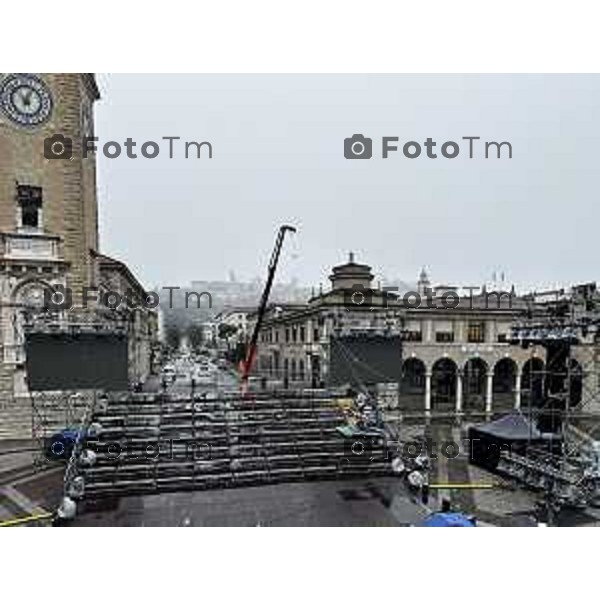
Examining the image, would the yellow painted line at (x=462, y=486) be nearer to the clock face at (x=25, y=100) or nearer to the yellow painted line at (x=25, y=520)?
the yellow painted line at (x=25, y=520)

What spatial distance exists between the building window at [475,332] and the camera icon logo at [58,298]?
24.5 metres

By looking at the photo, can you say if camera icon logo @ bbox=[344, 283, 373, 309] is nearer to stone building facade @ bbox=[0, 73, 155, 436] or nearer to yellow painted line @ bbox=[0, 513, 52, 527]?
stone building facade @ bbox=[0, 73, 155, 436]

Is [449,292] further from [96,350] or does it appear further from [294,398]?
[96,350]

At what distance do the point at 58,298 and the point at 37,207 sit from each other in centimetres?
438

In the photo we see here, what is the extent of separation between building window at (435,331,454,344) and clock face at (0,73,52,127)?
2552 cm

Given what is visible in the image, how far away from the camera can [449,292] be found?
1332 inches

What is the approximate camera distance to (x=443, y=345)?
34.9 meters

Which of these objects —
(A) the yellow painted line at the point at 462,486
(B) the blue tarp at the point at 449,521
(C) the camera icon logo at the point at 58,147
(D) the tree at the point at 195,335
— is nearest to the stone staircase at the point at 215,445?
(A) the yellow painted line at the point at 462,486

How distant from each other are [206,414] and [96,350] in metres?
5.21

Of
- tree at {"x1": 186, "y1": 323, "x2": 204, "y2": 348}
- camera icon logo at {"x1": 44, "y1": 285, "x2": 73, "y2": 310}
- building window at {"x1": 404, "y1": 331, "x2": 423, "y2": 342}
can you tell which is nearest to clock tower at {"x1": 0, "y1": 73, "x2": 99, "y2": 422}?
camera icon logo at {"x1": 44, "y1": 285, "x2": 73, "y2": 310}

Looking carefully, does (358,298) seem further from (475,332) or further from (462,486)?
(462,486)

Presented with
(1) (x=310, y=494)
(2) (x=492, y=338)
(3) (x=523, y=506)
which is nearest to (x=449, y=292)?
(2) (x=492, y=338)

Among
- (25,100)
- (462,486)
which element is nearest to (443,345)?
(462,486)
